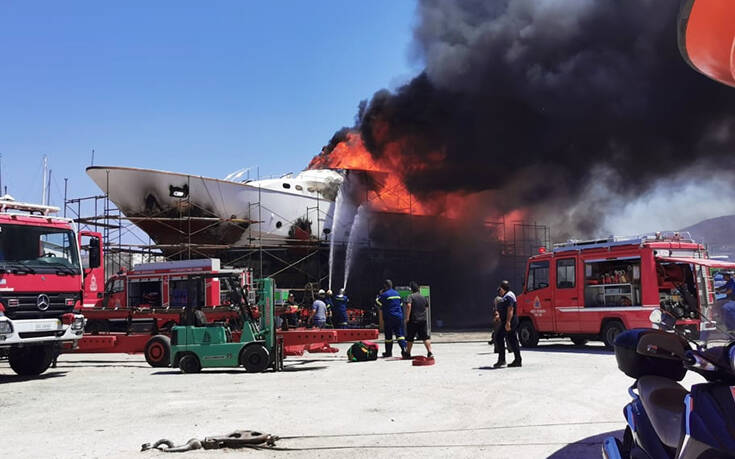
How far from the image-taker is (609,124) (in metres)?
25.2

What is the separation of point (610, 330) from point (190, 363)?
30.3ft

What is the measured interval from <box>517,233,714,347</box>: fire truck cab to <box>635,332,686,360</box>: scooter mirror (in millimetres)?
9899

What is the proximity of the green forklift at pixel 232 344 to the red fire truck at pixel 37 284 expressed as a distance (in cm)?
205

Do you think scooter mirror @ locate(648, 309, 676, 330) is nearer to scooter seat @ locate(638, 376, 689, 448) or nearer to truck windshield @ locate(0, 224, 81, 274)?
scooter seat @ locate(638, 376, 689, 448)

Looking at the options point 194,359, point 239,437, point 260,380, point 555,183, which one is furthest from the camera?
point 555,183

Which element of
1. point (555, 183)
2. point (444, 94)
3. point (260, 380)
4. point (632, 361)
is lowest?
point (260, 380)

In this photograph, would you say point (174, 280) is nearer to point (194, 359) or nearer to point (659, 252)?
point (194, 359)

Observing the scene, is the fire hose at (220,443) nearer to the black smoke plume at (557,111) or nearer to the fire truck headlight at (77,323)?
the fire truck headlight at (77,323)

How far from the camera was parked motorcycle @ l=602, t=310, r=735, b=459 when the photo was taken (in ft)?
8.88

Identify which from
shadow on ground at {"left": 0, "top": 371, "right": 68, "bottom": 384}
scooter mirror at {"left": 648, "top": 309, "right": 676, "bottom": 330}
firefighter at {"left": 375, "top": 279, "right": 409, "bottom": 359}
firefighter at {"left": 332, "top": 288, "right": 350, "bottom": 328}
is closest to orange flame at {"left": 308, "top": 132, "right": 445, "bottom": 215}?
firefighter at {"left": 332, "top": 288, "right": 350, "bottom": 328}

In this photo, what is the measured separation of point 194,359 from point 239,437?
268 inches

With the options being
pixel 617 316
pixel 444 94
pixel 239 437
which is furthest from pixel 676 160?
pixel 239 437

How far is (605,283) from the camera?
48.7ft

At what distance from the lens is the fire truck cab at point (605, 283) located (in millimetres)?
13719
